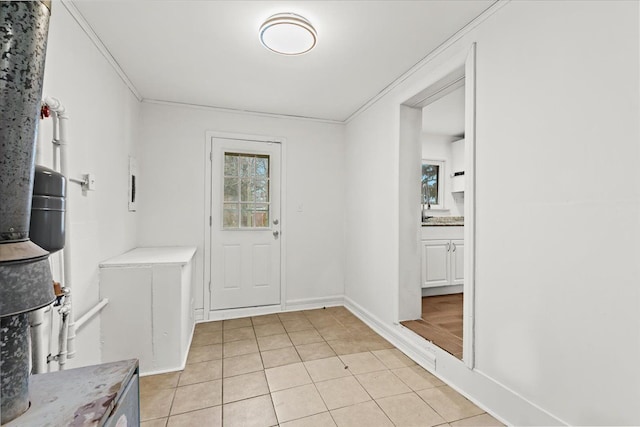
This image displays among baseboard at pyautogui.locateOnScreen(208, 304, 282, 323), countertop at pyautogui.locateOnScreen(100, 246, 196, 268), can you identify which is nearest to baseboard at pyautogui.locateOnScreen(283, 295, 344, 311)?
baseboard at pyautogui.locateOnScreen(208, 304, 282, 323)

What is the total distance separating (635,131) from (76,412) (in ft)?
6.58

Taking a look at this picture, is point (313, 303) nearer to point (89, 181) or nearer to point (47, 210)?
point (89, 181)

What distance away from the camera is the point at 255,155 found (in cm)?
354

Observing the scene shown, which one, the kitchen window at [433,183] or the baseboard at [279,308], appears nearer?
the baseboard at [279,308]

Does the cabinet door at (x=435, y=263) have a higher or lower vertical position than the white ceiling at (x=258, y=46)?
lower

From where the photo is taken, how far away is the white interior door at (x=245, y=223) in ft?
11.1

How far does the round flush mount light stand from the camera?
180 centimetres

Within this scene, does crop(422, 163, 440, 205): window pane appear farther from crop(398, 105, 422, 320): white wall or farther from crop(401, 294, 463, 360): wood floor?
crop(398, 105, 422, 320): white wall

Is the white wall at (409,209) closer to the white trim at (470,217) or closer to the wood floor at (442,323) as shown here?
the wood floor at (442,323)

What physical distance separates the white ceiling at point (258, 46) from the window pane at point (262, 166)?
69 cm

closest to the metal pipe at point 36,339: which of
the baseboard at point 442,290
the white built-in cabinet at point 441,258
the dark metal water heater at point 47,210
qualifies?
the dark metal water heater at point 47,210

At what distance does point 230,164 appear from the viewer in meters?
3.45

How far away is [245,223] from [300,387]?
1967 millimetres

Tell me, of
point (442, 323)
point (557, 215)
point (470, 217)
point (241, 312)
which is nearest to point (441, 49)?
point (470, 217)
